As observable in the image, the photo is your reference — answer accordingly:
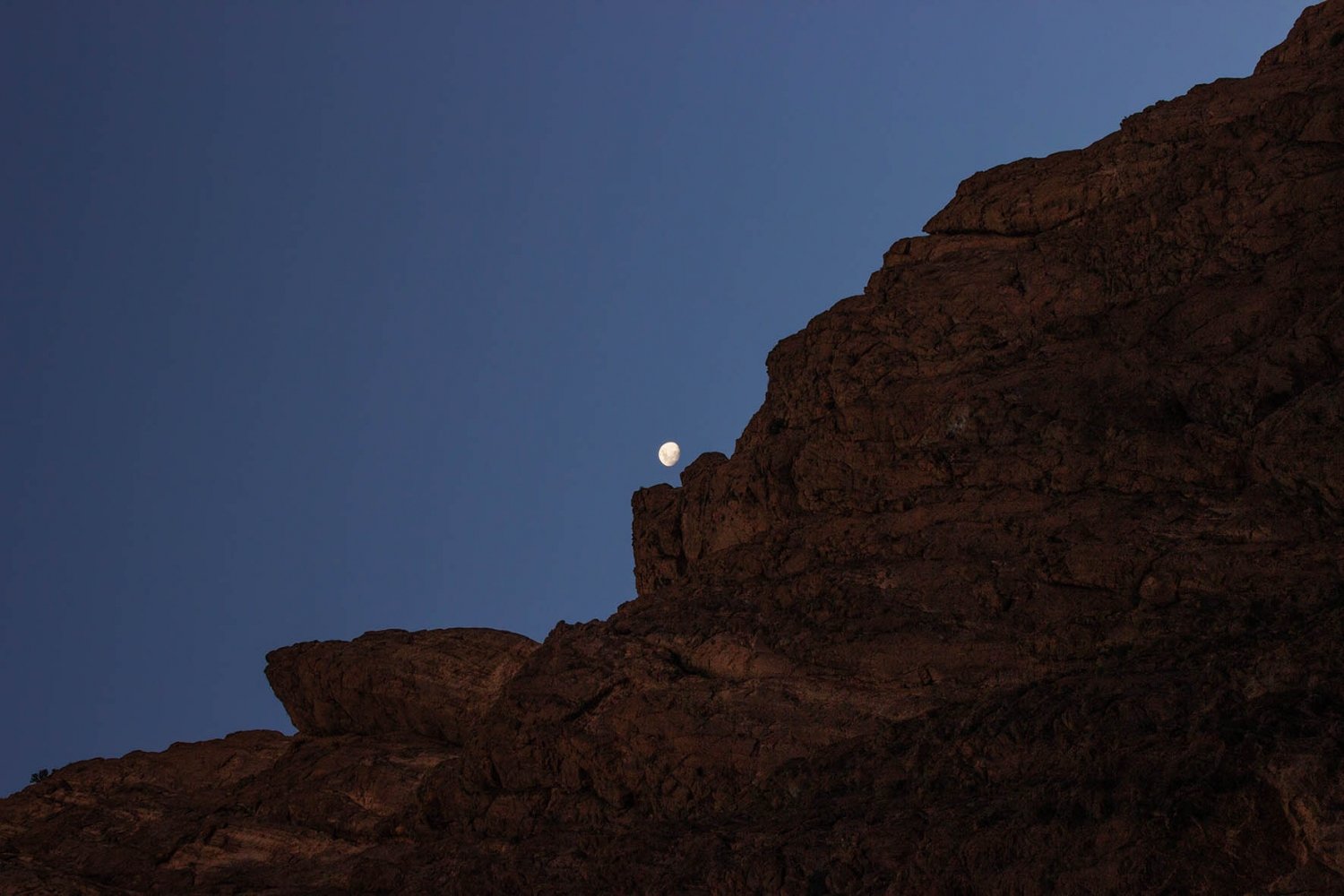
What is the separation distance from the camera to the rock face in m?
20.4

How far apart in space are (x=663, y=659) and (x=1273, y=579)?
1285cm

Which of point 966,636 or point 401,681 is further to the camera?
point 401,681

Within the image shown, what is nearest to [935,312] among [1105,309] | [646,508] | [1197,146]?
[1105,309]

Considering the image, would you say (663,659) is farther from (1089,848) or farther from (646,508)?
(1089,848)

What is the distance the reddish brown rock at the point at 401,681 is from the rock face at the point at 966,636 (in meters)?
0.11

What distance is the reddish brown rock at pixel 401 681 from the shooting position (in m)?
38.5

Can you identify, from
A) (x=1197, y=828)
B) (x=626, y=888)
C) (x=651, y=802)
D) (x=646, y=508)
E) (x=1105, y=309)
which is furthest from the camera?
(x=646, y=508)

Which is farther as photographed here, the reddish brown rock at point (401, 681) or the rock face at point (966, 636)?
the reddish brown rock at point (401, 681)

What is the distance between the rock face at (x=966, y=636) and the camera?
67.0 ft

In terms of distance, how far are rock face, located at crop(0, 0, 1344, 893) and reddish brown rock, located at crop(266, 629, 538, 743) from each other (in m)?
0.11

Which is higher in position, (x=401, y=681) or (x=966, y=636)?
(x=401, y=681)

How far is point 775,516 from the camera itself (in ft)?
111

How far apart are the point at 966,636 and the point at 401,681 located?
58.5 ft

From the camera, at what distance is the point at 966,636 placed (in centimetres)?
2714
